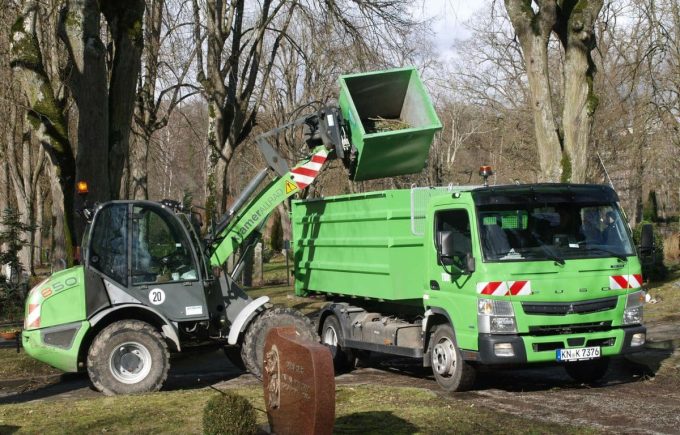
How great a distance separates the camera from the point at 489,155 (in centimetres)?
5728

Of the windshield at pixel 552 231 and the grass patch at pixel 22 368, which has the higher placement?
the windshield at pixel 552 231

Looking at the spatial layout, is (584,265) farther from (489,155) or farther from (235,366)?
(489,155)

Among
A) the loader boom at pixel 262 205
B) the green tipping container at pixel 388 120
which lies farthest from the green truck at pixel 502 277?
the loader boom at pixel 262 205

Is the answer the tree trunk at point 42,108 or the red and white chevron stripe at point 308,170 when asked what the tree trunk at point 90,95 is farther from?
the red and white chevron stripe at point 308,170

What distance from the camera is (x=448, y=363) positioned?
10523 millimetres

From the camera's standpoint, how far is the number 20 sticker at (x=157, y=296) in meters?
11.7

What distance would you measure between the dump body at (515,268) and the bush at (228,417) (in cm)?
357

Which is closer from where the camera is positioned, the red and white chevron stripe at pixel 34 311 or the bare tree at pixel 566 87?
the red and white chevron stripe at pixel 34 311

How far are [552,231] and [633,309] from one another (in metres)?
1.31

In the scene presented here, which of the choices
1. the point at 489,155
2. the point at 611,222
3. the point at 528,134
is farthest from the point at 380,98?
the point at 489,155

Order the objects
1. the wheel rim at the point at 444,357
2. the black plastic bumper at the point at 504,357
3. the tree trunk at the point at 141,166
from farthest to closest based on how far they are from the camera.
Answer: the tree trunk at the point at 141,166
the wheel rim at the point at 444,357
the black plastic bumper at the point at 504,357

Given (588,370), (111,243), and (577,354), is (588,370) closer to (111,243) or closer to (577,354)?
(577,354)

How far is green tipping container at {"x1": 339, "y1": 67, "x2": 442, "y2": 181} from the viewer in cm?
1207

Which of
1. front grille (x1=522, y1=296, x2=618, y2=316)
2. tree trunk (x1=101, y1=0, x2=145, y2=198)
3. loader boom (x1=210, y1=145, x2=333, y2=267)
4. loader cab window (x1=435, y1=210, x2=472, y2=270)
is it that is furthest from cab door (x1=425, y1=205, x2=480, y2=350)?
tree trunk (x1=101, y1=0, x2=145, y2=198)
